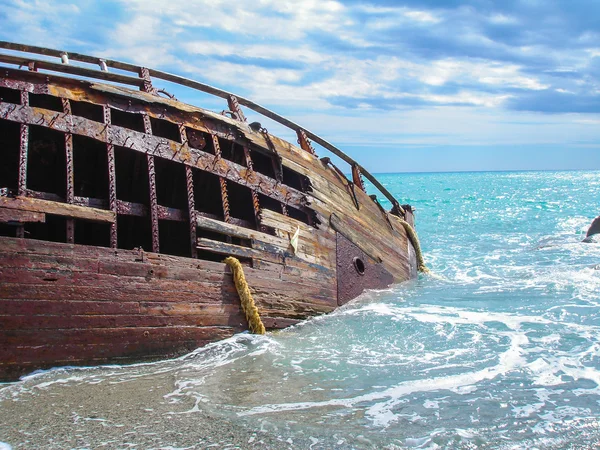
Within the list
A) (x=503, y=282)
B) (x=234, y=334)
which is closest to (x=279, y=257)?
(x=234, y=334)

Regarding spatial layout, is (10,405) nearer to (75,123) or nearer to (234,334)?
(234,334)

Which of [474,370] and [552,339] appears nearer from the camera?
[474,370]

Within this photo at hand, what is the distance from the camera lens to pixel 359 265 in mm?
10664

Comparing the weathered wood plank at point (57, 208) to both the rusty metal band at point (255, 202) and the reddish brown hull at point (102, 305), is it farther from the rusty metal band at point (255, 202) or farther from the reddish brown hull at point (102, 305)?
the rusty metal band at point (255, 202)

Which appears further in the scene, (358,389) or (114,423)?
(358,389)

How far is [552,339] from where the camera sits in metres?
8.54

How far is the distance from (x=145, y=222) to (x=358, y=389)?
4561mm

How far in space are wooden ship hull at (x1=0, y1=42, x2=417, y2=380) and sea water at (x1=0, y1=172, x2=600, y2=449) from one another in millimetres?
388

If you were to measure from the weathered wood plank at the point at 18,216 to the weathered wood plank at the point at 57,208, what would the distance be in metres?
0.03

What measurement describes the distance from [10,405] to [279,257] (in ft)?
13.2

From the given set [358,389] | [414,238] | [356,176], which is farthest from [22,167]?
[414,238]

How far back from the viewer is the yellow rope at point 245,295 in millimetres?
7496

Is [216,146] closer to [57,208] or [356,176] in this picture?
[57,208]

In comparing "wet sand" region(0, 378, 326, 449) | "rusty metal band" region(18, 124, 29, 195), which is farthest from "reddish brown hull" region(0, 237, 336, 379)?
"rusty metal band" region(18, 124, 29, 195)
